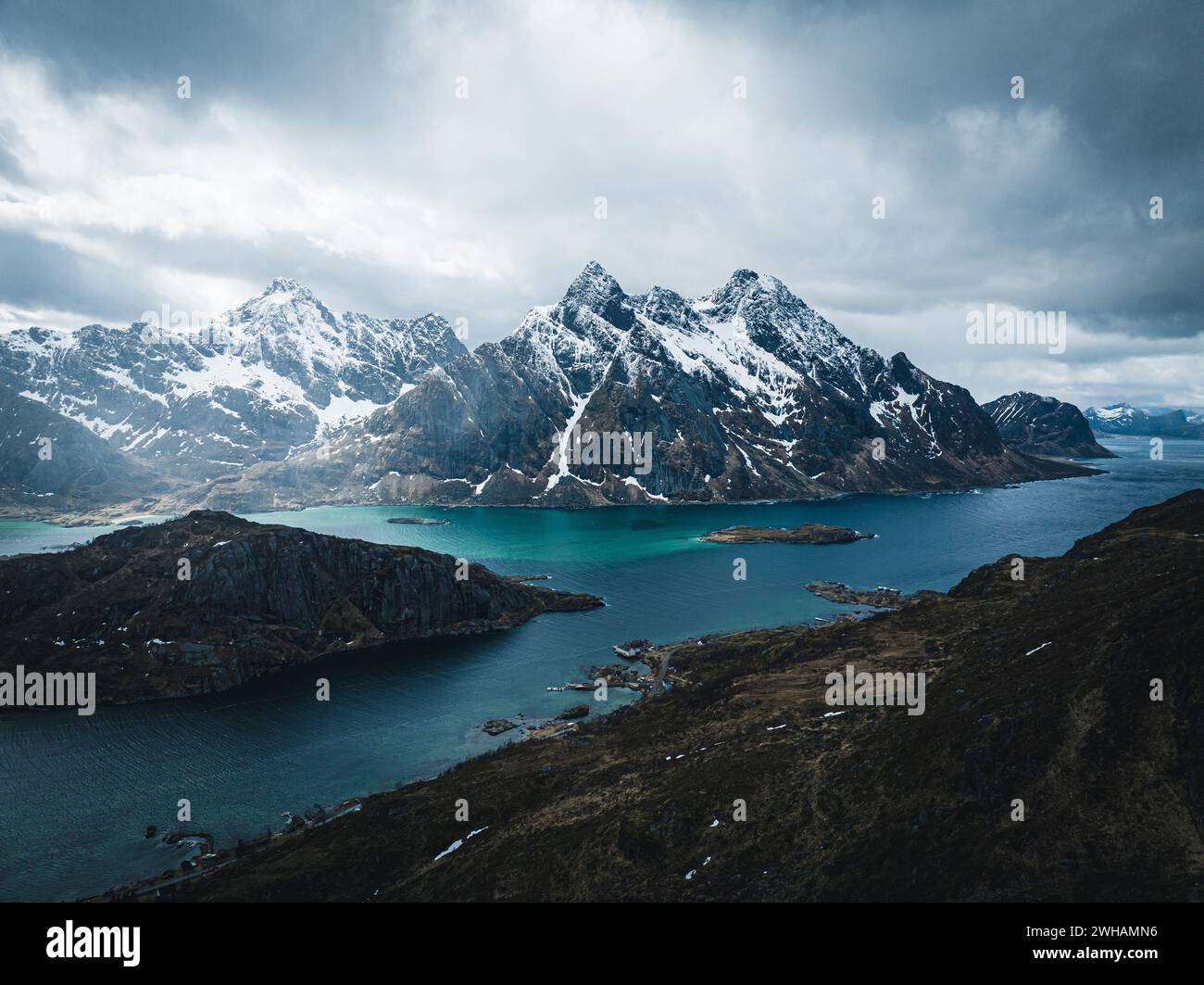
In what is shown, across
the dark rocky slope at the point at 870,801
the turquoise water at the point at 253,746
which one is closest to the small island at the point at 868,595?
the turquoise water at the point at 253,746

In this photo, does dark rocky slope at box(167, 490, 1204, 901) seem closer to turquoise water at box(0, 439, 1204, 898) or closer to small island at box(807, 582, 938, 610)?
turquoise water at box(0, 439, 1204, 898)

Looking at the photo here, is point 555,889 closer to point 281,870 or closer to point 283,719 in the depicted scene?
point 281,870

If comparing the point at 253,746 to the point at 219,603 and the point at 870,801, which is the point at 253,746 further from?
the point at 870,801

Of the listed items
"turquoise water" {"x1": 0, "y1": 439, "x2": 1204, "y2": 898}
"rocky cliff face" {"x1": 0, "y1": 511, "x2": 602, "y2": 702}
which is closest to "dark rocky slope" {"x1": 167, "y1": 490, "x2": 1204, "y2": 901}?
"turquoise water" {"x1": 0, "y1": 439, "x2": 1204, "y2": 898}

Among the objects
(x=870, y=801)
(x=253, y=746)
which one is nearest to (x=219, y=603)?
(x=253, y=746)

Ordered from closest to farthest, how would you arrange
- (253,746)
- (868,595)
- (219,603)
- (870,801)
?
(870,801), (253,746), (219,603), (868,595)

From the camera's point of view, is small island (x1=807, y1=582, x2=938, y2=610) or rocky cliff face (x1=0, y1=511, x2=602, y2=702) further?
small island (x1=807, y1=582, x2=938, y2=610)

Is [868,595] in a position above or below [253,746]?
above

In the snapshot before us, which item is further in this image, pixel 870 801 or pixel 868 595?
pixel 868 595
